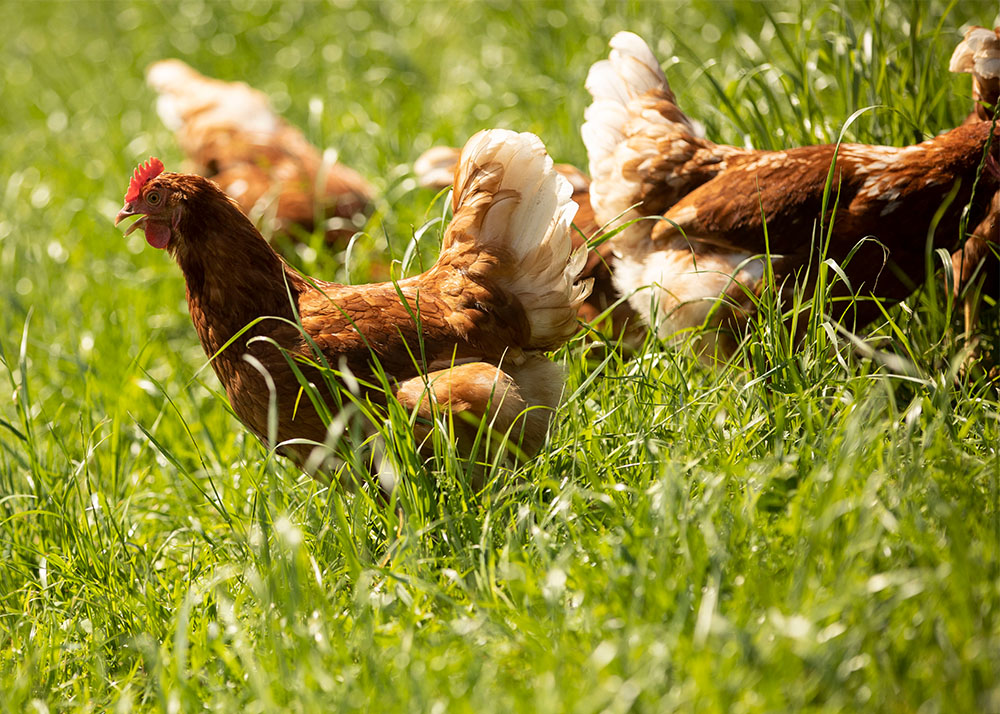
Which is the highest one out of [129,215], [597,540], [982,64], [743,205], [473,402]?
[129,215]

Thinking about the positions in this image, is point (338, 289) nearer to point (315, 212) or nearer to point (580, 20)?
point (315, 212)

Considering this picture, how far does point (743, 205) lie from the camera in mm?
3084

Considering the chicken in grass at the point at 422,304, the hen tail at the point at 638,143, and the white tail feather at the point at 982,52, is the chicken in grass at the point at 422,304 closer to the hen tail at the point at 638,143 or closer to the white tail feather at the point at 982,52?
the hen tail at the point at 638,143

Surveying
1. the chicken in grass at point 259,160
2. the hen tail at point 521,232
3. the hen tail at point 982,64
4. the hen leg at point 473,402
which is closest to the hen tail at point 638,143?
the hen tail at point 521,232

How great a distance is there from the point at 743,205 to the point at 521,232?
33.0 inches

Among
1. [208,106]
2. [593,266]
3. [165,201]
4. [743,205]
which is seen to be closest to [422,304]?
[165,201]

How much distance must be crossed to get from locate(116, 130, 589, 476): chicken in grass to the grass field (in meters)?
0.18

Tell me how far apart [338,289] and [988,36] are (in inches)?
91.8

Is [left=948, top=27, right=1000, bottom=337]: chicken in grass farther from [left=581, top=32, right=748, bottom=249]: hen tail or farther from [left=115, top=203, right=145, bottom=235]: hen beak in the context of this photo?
[left=115, top=203, right=145, bottom=235]: hen beak

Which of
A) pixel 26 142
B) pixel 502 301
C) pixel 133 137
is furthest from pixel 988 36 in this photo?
pixel 26 142

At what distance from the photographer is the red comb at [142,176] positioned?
2.71 m

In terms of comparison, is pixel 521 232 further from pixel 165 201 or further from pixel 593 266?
pixel 165 201

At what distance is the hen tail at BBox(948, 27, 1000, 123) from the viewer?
286 cm

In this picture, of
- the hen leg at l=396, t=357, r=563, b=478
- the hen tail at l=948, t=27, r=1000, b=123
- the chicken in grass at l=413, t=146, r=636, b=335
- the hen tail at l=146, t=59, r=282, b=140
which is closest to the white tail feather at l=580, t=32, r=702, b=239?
the chicken in grass at l=413, t=146, r=636, b=335
